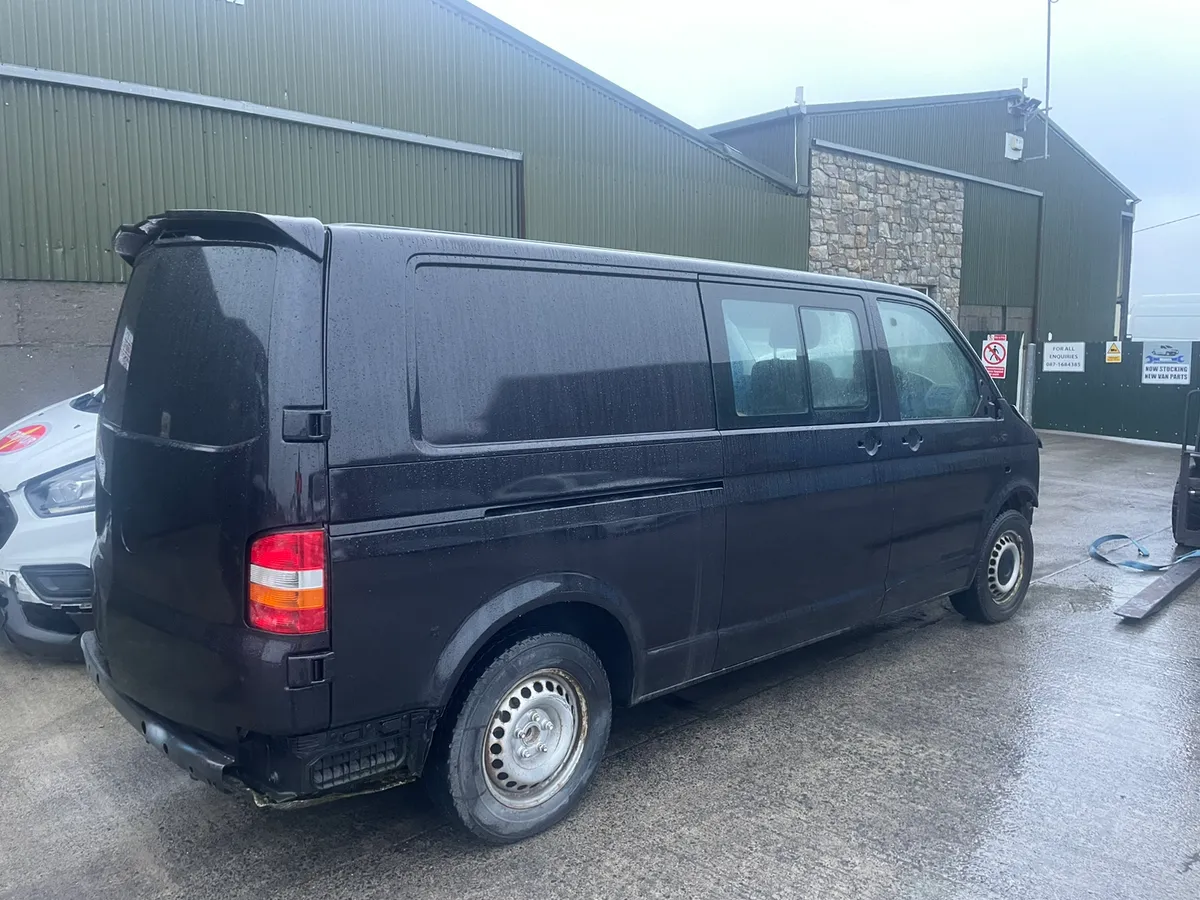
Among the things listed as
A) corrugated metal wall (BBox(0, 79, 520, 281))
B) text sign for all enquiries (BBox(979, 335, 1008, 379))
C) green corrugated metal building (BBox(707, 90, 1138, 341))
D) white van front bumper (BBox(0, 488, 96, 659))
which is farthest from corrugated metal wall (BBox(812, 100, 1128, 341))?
white van front bumper (BBox(0, 488, 96, 659))

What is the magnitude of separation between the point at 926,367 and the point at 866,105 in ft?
44.3

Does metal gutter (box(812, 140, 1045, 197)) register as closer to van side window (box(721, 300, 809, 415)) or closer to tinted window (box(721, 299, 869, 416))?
tinted window (box(721, 299, 869, 416))

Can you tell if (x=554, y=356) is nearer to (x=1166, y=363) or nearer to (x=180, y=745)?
(x=180, y=745)

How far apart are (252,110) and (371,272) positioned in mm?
7527

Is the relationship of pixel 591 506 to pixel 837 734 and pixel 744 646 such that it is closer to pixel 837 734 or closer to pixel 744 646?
pixel 744 646

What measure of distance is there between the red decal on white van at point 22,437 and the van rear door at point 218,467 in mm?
2582

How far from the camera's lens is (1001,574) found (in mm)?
6020

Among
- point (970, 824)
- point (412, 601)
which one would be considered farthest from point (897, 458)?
point (412, 601)

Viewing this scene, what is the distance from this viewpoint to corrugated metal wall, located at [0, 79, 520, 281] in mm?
8305

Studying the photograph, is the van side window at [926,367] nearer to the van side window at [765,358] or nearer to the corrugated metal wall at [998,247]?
the van side window at [765,358]

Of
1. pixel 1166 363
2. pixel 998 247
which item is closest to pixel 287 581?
pixel 1166 363

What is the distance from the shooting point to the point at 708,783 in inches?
151

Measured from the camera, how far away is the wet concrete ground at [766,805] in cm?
315

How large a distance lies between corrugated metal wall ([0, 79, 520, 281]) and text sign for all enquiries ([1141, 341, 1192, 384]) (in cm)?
1340
